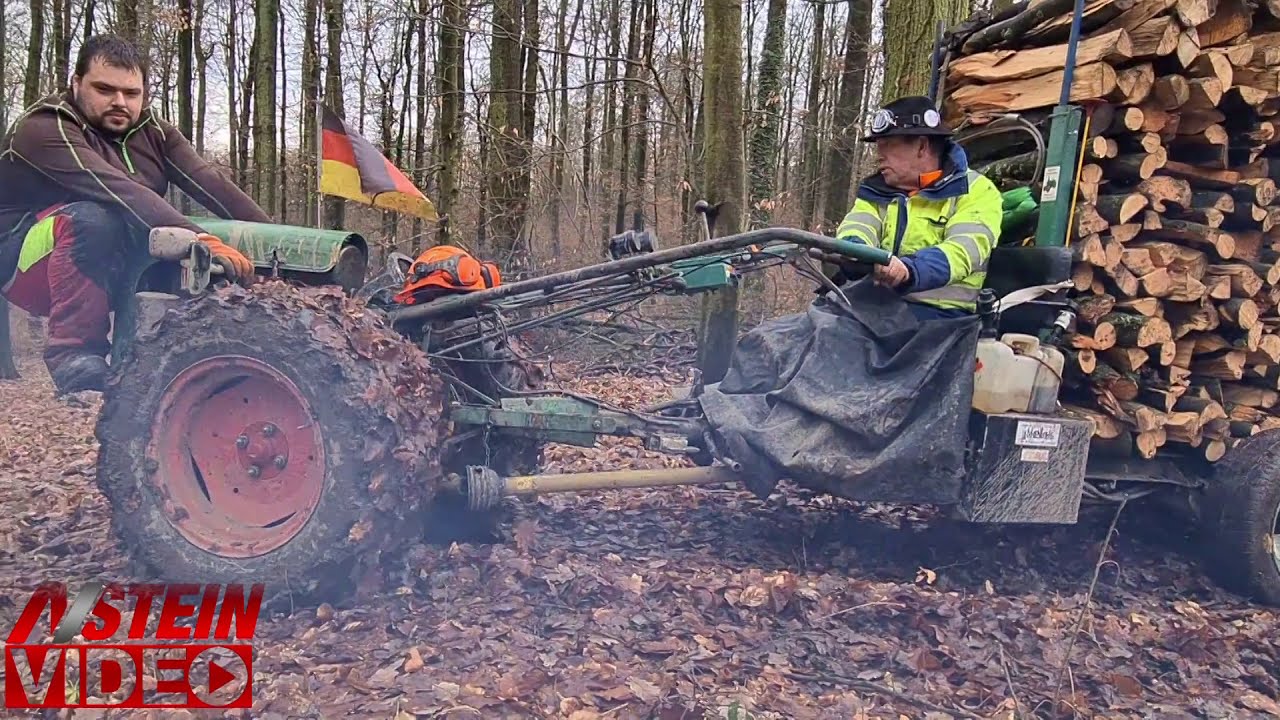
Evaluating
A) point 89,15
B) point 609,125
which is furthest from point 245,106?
point 609,125

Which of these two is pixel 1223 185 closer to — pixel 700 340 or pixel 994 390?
pixel 994 390

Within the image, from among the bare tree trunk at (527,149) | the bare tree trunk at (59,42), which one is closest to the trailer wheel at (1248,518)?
the bare tree trunk at (527,149)

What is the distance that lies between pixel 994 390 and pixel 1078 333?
71cm

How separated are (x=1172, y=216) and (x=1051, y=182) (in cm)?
76

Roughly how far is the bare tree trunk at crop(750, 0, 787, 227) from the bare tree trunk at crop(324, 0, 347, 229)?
843 cm

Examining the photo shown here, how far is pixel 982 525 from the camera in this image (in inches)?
169

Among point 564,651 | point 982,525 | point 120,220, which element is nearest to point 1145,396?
point 982,525

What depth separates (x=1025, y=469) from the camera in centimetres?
357

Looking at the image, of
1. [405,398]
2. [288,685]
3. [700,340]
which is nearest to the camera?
[288,685]

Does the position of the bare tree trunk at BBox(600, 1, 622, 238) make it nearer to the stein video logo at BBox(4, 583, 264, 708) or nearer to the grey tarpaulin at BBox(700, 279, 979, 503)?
the grey tarpaulin at BBox(700, 279, 979, 503)

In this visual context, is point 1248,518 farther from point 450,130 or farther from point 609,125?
point 609,125

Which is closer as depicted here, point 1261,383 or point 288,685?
point 288,685

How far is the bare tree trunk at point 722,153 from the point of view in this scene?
6.83 m

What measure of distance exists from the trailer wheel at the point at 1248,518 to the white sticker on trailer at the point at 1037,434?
1.08 meters
